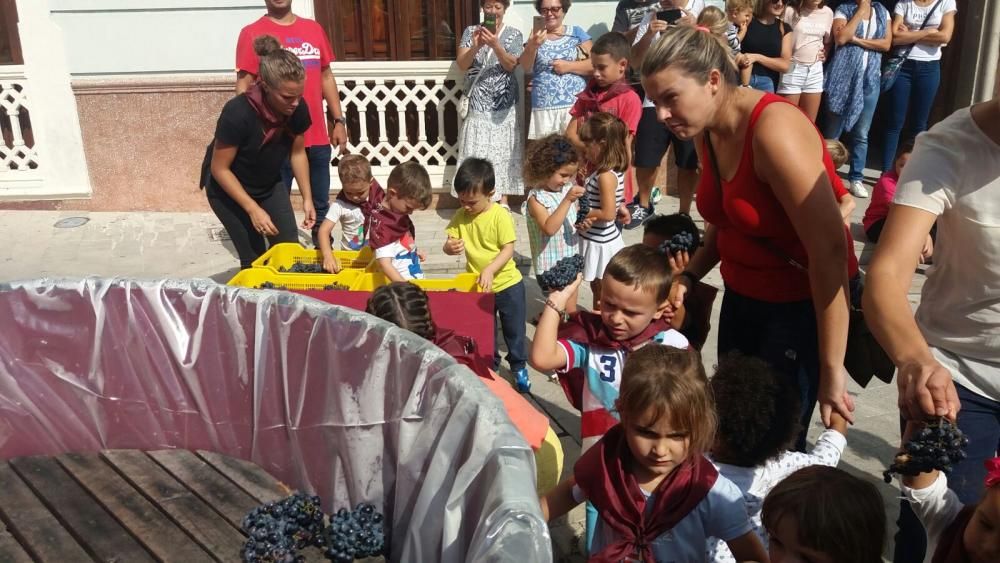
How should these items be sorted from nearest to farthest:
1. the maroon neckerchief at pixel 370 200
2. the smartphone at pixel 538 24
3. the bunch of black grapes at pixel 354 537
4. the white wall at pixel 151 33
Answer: the bunch of black grapes at pixel 354 537
the maroon neckerchief at pixel 370 200
the smartphone at pixel 538 24
the white wall at pixel 151 33

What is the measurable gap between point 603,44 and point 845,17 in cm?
276

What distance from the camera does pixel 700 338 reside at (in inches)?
129

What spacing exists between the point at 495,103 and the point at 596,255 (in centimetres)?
302

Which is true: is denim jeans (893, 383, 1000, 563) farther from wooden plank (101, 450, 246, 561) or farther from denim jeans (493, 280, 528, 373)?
denim jeans (493, 280, 528, 373)

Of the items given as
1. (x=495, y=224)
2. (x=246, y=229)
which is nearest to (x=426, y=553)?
(x=495, y=224)

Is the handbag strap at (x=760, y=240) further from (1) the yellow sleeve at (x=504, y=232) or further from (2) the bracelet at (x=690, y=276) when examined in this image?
(1) the yellow sleeve at (x=504, y=232)

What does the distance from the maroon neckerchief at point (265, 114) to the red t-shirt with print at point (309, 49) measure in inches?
55.6

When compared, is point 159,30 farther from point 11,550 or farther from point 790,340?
point 790,340

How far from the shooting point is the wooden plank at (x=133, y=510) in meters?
2.74

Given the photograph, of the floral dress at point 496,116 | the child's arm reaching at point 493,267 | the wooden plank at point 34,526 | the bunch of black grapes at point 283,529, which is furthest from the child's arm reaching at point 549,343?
the floral dress at point 496,116

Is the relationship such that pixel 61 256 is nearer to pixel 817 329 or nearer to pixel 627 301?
pixel 627 301

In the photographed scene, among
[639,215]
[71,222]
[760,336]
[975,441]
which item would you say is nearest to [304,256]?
[760,336]

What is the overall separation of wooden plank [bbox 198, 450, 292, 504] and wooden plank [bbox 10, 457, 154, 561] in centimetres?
43

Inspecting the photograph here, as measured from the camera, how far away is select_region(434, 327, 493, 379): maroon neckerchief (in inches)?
123
